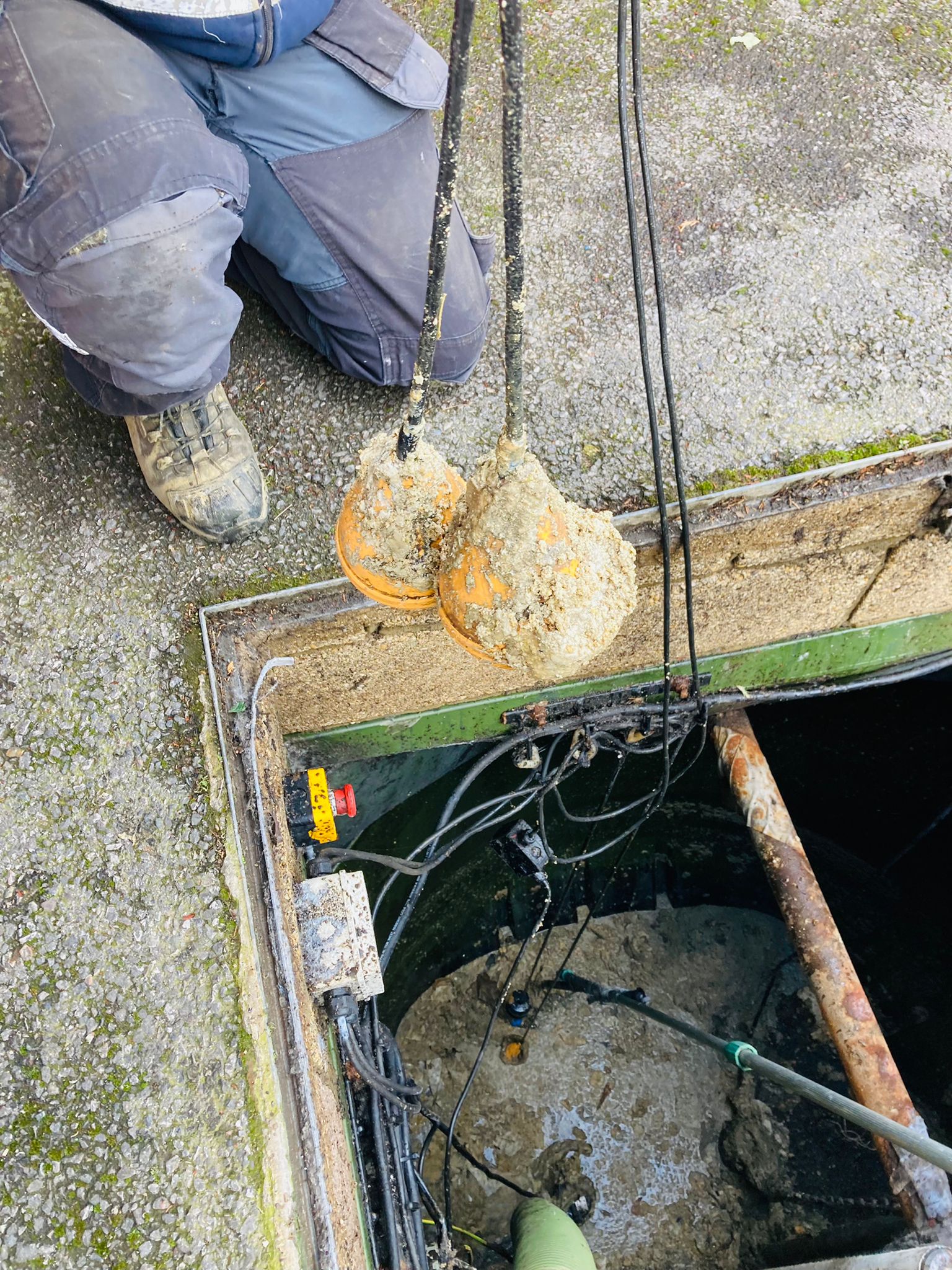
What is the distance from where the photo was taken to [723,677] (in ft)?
9.15

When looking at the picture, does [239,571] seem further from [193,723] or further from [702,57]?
[702,57]

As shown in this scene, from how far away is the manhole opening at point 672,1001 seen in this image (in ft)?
13.1

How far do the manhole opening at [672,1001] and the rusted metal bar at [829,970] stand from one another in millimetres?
989

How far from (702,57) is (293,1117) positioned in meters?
3.05

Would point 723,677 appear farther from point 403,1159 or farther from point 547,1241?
point 547,1241

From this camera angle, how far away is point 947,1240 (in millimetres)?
2182

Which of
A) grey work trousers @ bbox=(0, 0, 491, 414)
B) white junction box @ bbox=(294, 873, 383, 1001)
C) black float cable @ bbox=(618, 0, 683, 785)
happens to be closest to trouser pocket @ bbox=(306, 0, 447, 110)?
grey work trousers @ bbox=(0, 0, 491, 414)

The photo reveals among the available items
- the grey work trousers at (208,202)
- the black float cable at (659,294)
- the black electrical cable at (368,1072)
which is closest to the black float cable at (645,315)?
the black float cable at (659,294)

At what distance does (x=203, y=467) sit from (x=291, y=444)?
276 millimetres

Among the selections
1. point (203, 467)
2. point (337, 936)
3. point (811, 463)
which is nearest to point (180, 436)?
point (203, 467)

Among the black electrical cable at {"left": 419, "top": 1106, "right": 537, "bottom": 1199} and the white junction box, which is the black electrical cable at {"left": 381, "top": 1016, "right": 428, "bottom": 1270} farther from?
the black electrical cable at {"left": 419, "top": 1106, "right": 537, "bottom": 1199}

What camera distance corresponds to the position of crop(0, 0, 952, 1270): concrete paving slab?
1587 mm

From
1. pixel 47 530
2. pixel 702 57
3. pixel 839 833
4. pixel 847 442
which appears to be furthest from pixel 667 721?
pixel 839 833

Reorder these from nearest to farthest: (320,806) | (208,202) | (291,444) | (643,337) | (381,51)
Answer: (208,202) < (643,337) < (381,51) < (291,444) < (320,806)
